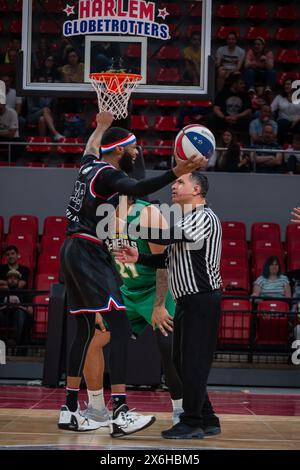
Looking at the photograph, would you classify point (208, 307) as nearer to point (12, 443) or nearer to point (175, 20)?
point (12, 443)

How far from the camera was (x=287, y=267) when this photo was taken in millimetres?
14211

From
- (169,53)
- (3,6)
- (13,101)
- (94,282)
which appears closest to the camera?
(94,282)

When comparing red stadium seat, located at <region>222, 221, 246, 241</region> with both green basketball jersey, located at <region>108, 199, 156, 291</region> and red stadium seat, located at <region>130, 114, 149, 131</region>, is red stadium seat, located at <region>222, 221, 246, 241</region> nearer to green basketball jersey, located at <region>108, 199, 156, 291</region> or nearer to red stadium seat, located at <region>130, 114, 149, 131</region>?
red stadium seat, located at <region>130, 114, 149, 131</region>

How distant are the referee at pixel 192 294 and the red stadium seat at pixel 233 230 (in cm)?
773

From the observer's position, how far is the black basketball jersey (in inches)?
272

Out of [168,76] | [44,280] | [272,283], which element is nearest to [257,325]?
[272,283]

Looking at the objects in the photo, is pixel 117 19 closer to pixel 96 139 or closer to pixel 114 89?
pixel 114 89

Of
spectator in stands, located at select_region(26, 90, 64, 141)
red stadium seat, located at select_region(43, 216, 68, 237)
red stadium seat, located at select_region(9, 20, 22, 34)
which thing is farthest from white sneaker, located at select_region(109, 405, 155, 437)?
red stadium seat, located at select_region(9, 20, 22, 34)

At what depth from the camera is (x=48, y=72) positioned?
38.1ft

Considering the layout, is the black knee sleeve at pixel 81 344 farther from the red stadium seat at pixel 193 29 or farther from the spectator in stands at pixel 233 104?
the spectator in stands at pixel 233 104

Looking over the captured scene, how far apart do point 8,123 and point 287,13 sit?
565 centimetres

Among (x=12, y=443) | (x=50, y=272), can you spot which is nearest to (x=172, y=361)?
(x=12, y=443)

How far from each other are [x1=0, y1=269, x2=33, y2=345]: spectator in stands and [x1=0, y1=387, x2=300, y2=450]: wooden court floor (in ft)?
8.16

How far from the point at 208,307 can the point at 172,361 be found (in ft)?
2.06
